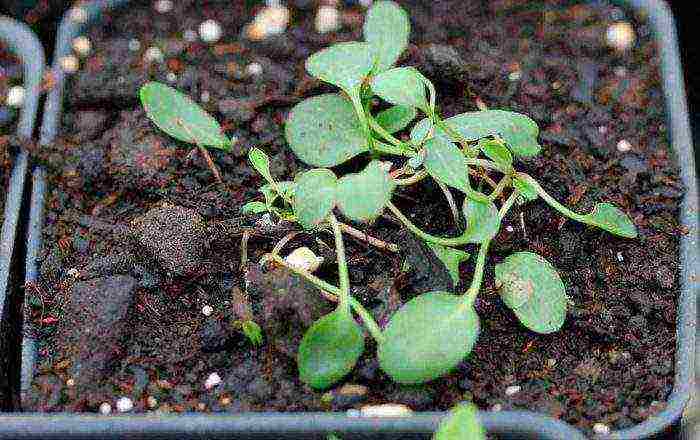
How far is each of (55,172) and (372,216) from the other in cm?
53

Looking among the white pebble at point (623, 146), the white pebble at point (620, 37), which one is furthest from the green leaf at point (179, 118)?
the white pebble at point (620, 37)

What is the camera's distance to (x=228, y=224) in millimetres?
1149

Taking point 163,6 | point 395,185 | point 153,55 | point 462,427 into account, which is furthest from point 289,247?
point 163,6

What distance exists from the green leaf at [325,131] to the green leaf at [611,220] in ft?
0.94

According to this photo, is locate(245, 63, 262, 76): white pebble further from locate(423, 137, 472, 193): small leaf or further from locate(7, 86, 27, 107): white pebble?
locate(423, 137, 472, 193): small leaf

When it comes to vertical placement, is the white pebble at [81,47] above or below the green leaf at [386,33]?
below

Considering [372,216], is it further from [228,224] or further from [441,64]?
[441,64]

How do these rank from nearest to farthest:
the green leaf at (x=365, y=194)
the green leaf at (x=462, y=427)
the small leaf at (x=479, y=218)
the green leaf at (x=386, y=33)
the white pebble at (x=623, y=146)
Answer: the green leaf at (x=462, y=427) → the green leaf at (x=365, y=194) → the small leaf at (x=479, y=218) → the green leaf at (x=386, y=33) → the white pebble at (x=623, y=146)

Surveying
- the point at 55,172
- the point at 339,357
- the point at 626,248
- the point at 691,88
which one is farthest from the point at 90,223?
the point at 691,88

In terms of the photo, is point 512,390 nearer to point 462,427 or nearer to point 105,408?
point 462,427

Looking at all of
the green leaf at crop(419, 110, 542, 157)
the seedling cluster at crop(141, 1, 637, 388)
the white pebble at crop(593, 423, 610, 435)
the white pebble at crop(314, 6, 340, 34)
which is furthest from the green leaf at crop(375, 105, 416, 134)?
the white pebble at crop(593, 423, 610, 435)

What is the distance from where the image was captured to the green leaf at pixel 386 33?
1192 mm

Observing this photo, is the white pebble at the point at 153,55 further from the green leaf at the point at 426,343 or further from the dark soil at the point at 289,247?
the green leaf at the point at 426,343

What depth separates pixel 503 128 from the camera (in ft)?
3.51
